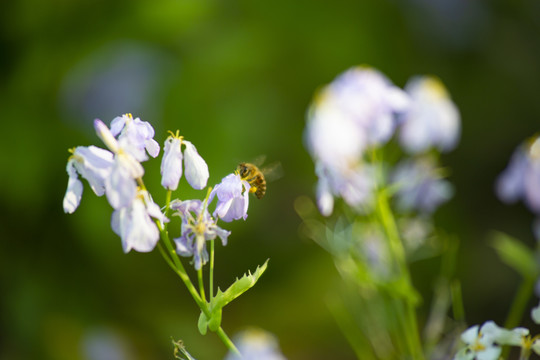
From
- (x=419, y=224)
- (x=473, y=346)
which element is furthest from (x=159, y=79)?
(x=473, y=346)

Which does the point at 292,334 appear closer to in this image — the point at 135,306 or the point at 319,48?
the point at 135,306

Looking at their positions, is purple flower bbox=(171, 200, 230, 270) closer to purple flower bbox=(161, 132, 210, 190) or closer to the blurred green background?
purple flower bbox=(161, 132, 210, 190)

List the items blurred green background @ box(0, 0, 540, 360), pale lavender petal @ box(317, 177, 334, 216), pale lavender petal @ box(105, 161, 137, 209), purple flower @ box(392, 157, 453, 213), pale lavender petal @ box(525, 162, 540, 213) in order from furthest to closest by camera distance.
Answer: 1. blurred green background @ box(0, 0, 540, 360)
2. purple flower @ box(392, 157, 453, 213)
3. pale lavender petal @ box(525, 162, 540, 213)
4. pale lavender petal @ box(317, 177, 334, 216)
5. pale lavender petal @ box(105, 161, 137, 209)

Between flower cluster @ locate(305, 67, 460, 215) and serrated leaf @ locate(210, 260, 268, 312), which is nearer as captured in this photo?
serrated leaf @ locate(210, 260, 268, 312)

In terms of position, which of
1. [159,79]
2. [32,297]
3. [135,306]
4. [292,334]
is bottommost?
[292,334]

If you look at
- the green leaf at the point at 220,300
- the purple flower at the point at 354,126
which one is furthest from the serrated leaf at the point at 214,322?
the purple flower at the point at 354,126

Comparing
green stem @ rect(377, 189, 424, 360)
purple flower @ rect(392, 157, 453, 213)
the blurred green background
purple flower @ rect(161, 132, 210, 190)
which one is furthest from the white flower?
the blurred green background
